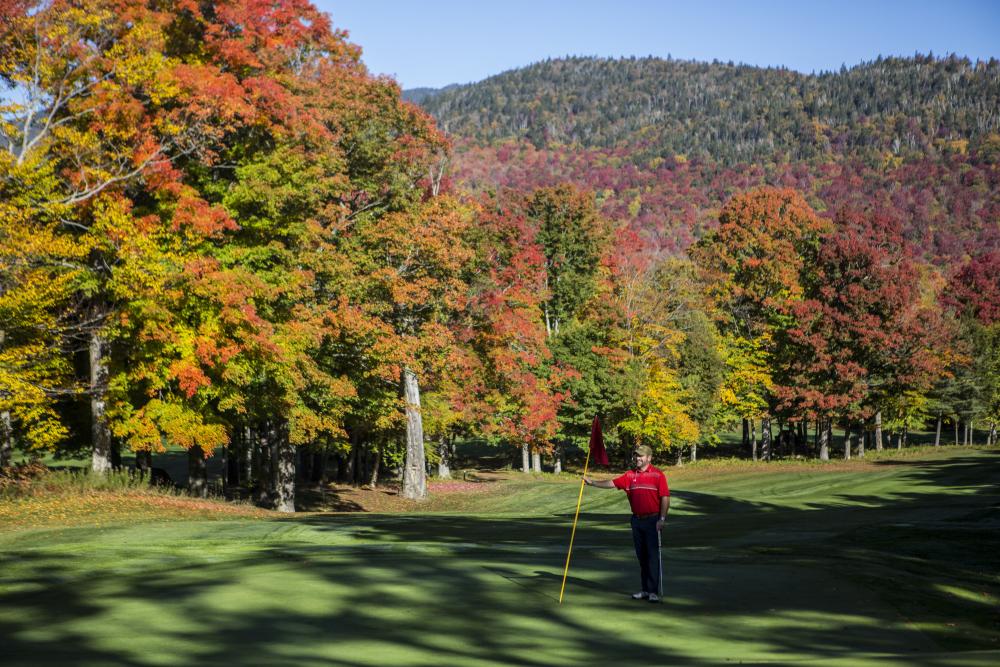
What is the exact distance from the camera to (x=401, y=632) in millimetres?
10242

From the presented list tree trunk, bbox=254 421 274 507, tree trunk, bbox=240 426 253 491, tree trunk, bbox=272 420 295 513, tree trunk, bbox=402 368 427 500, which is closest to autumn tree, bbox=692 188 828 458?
tree trunk, bbox=402 368 427 500

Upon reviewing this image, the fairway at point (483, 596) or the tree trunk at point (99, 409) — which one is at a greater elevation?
the tree trunk at point (99, 409)

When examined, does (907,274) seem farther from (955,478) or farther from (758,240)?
(955,478)

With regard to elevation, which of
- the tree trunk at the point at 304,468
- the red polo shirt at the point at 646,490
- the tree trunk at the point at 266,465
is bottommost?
the tree trunk at the point at 304,468

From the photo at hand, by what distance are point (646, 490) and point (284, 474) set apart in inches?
919

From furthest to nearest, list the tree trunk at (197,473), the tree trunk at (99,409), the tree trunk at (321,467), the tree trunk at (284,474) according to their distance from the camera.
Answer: the tree trunk at (321,467)
the tree trunk at (284,474)
the tree trunk at (197,473)
the tree trunk at (99,409)

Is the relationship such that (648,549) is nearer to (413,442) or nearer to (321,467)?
(413,442)

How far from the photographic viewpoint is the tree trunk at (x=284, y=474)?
108 feet

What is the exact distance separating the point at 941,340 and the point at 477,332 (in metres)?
36.3

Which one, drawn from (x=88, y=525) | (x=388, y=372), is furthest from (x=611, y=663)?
(x=388, y=372)

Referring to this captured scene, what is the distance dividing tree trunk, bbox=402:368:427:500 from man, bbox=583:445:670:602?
23.6 m

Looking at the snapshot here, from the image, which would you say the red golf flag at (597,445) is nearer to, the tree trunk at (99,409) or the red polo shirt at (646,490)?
the red polo shirt at (646,490)

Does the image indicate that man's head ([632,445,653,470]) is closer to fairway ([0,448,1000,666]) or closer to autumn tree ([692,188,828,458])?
fairway ([0,448,1000,666])

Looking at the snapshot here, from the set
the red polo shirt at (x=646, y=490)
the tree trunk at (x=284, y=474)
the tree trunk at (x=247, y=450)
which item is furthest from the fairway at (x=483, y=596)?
the tree trunk at (x=247, y=450)
